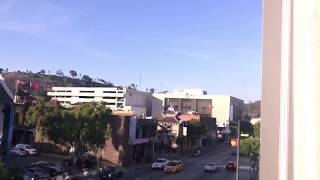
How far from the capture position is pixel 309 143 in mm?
1050

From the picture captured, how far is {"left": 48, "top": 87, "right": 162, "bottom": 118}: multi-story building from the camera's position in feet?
270

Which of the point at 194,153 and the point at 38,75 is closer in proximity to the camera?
the point at 194,153

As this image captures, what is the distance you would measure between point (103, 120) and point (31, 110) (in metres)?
4.16

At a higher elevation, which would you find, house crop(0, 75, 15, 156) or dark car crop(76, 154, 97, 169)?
house crop(0, 75, 15, 156)

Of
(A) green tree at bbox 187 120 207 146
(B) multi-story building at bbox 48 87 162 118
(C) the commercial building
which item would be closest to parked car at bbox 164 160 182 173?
(C) the commercial building

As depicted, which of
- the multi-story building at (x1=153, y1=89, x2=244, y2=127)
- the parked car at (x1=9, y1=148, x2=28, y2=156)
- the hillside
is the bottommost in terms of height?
the parked car at (x1=9, y1=148, x2=28, y2=156)

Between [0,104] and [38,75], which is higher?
[38,75]

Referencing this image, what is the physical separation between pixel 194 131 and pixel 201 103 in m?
39.7

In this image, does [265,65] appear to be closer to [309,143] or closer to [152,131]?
[309,143]

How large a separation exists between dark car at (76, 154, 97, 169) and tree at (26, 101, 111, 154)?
0.86 m

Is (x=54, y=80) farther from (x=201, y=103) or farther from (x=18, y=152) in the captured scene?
(x=18, y=152)

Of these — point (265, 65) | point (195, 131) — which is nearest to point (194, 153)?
point (195, 131)

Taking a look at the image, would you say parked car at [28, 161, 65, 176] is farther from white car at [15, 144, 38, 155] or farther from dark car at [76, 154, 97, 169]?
white car at [15, 144, 38, 155]

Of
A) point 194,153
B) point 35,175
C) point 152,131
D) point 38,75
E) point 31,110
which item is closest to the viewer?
point 35,175
